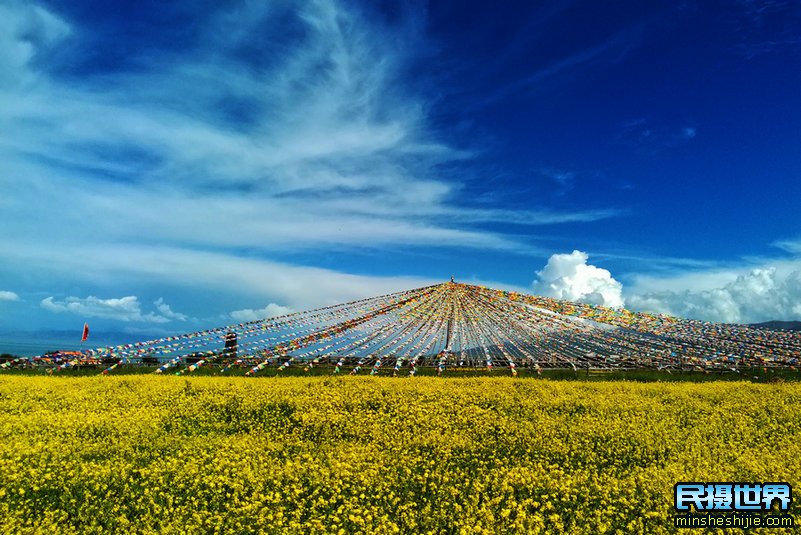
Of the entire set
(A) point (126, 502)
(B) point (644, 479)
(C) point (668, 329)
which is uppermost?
(C) point (668, 329)

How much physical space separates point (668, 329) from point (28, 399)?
38591mm

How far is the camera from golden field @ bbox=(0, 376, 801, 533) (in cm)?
918

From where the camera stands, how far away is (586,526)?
8695 mm

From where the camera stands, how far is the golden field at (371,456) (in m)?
9.18

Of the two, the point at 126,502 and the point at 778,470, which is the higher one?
the point at 778,470

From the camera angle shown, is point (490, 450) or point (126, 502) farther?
point (490, 450)

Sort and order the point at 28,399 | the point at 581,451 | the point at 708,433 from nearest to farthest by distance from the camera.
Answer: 1. the point at 581,451
2. the point at 708,433
3. the point at 28,399

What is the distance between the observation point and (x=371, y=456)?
39.4 feet

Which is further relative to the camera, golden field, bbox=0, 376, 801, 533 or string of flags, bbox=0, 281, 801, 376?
string of flags, bbox=0, 281, 801, 376

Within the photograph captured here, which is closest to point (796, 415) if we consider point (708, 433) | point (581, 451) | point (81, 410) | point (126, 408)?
point (708, 433)

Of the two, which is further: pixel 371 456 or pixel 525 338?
pixel 525 338

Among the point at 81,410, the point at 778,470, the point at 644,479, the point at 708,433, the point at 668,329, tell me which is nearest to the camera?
the point at 644,479

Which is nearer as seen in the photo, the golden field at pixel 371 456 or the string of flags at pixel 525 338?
the golden field at pixel 371 456

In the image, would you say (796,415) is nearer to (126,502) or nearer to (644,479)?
(644,479)
